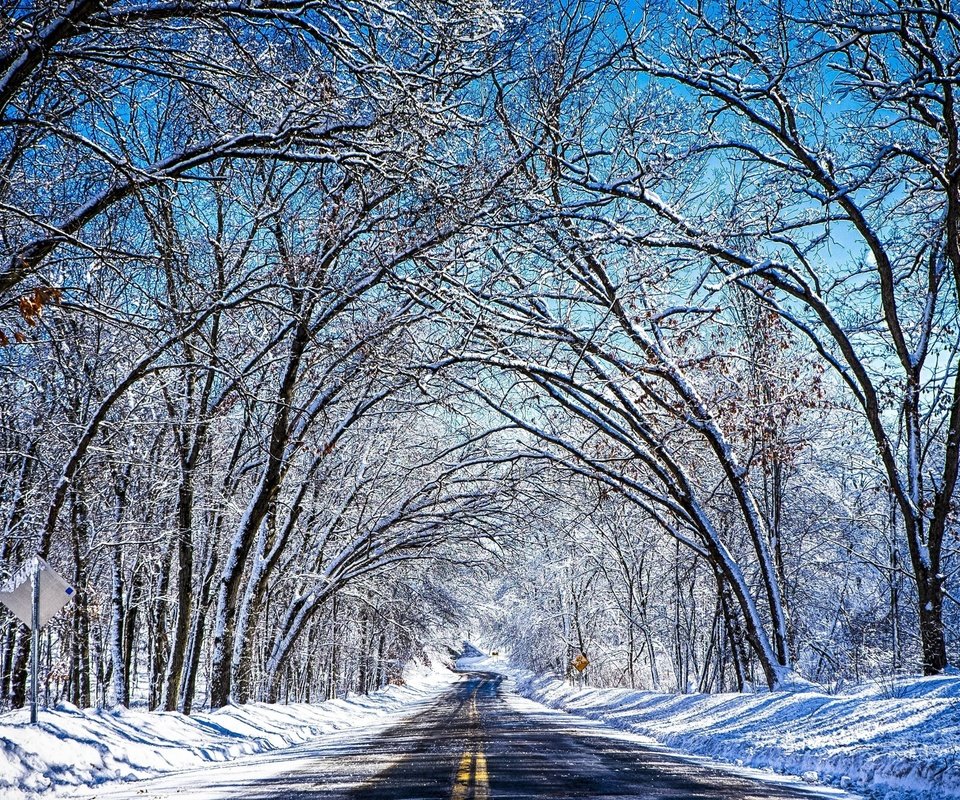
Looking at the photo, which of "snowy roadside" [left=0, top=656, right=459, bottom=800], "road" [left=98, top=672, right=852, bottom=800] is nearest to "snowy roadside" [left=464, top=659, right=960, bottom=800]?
"road" [left=98, top=672, right=852, bottom=800]

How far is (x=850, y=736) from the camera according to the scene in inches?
368

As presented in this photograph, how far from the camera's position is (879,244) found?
14.7 meters

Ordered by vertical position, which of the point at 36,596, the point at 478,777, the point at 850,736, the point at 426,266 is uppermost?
the point at 426,266

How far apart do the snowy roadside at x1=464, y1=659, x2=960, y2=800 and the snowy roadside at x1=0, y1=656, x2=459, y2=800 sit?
24.1 feet

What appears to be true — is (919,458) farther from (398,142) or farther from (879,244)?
(398,142)

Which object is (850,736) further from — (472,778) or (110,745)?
(110,745)

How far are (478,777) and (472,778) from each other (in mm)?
131

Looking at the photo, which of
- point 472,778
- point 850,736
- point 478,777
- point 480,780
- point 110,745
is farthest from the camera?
point 110,745

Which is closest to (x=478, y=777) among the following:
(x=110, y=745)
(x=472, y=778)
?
(x=472, y=778)

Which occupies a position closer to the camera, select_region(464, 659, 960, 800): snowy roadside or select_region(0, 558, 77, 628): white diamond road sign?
select_region(464, 659, 960, 800): snowy roadside

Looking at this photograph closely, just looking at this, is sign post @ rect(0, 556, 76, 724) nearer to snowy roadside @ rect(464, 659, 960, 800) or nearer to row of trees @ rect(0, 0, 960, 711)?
row of trees @ rect(0, 0, 960, 711)

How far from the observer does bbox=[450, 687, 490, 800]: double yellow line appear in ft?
23.2

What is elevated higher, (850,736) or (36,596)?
(36,596)

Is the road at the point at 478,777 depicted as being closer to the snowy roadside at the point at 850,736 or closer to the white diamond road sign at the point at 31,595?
the snowy roadside at the point at 850,736
